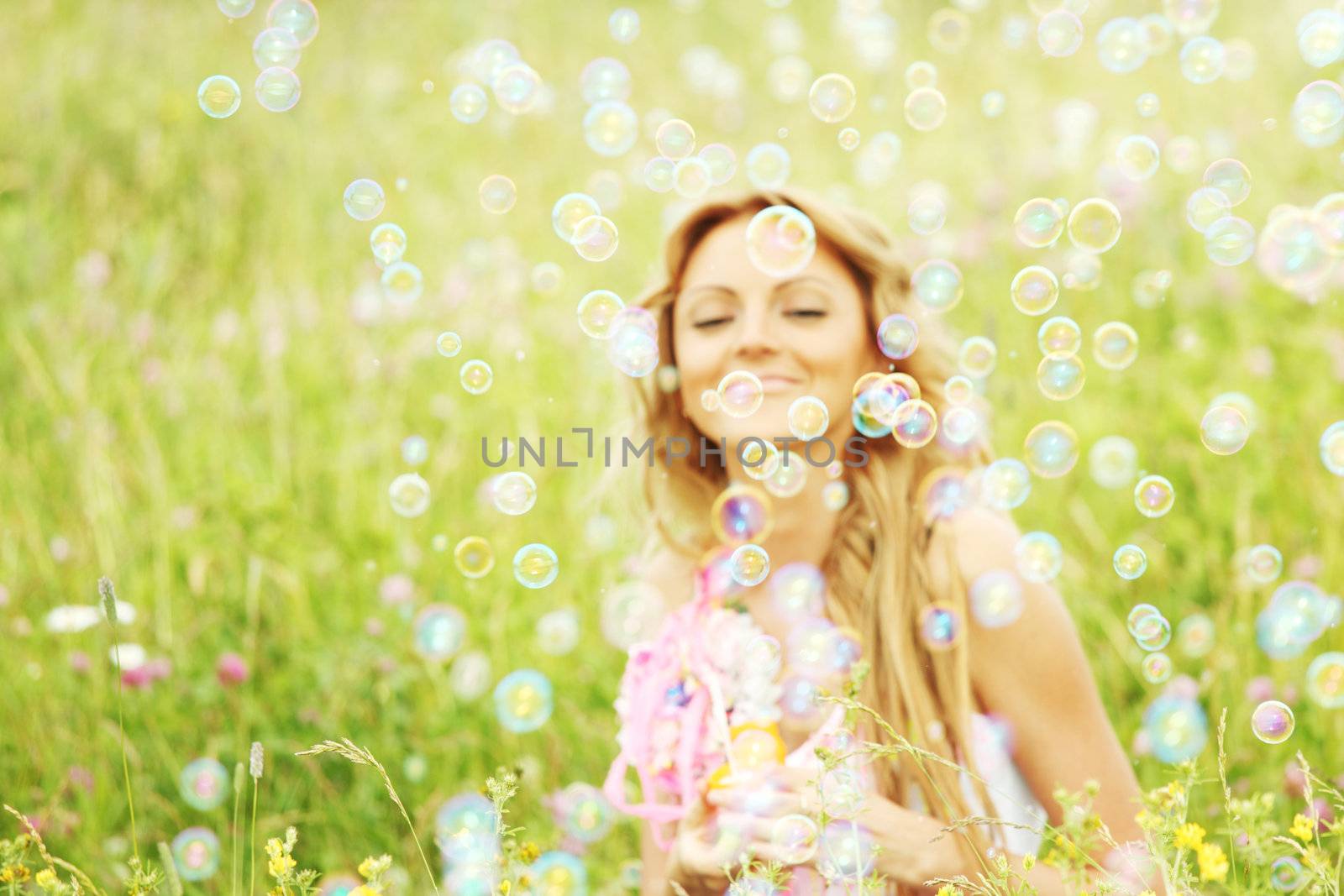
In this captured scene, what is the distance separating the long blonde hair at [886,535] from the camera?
210 centimetres

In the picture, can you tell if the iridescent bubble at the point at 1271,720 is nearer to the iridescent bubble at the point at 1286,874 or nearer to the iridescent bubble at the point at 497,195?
the iridescent bubble at the point at 1286,874

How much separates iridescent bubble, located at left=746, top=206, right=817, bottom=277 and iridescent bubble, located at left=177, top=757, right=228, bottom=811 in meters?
1.73

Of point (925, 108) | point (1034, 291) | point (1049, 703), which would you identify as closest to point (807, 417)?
point (1049, 703)

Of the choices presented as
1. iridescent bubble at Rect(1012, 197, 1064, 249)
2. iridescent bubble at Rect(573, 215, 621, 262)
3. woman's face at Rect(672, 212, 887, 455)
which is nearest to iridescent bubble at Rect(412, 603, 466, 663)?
iridescent bubble at Rect(573, 215, 621, 262)

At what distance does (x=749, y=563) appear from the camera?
87.0 inches

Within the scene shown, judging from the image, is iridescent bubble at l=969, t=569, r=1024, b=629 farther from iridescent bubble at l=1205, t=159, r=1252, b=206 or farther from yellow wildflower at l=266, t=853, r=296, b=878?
iridescent bubble at l=1205, t=159, r=1252, b=206

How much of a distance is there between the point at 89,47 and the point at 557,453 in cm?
404

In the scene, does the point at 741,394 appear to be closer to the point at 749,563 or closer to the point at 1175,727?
the point at 749,563

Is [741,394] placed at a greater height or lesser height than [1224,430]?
greater

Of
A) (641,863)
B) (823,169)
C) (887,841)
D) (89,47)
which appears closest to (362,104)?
(89,47)

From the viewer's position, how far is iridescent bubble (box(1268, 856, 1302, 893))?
4.94 ft

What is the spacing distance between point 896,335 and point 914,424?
0.57 feet

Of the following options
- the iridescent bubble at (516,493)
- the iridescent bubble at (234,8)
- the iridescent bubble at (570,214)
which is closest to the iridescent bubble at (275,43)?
the iridescent bubble at (570,214)

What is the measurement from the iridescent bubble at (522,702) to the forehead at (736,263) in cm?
118
